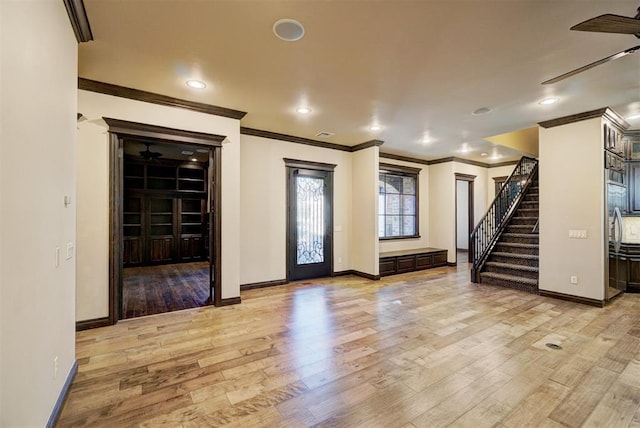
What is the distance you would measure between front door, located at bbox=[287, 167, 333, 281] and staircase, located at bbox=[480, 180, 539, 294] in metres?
3.25

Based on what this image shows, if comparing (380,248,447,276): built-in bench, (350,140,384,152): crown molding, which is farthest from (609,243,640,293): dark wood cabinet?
(350,140,384,152): crown molding

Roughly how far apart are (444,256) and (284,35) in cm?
684

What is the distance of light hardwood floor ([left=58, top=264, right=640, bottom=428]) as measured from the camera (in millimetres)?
2055

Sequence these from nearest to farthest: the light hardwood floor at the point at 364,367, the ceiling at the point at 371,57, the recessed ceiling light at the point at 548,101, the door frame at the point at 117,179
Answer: the light hardwood floor at the point at 364,367 < the ceiling at the point at 371,57 < the door frame at the point at 117,179 < the recessed ceiling light at the point at 548,101

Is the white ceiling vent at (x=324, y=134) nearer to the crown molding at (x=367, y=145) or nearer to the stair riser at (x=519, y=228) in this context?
the crown molding at (x=367, y=145)

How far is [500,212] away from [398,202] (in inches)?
95.4

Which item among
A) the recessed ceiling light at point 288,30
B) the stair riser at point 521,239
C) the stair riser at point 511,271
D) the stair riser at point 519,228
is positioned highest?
the recessed ceiling light at point 288,30

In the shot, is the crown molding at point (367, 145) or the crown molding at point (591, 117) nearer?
the crown molding at point (591, 117)

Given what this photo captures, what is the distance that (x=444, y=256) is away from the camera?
25.5 ft

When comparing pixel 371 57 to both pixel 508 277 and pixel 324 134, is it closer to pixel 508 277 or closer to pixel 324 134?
pixel 324 134

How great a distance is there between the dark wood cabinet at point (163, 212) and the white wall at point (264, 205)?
2869 mm

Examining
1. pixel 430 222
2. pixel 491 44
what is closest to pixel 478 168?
pixel 430 222

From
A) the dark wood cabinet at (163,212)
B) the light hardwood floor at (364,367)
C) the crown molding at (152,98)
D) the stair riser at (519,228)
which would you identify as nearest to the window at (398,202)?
the stair riser at (519,228)

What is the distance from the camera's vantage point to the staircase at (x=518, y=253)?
5.46 metres
